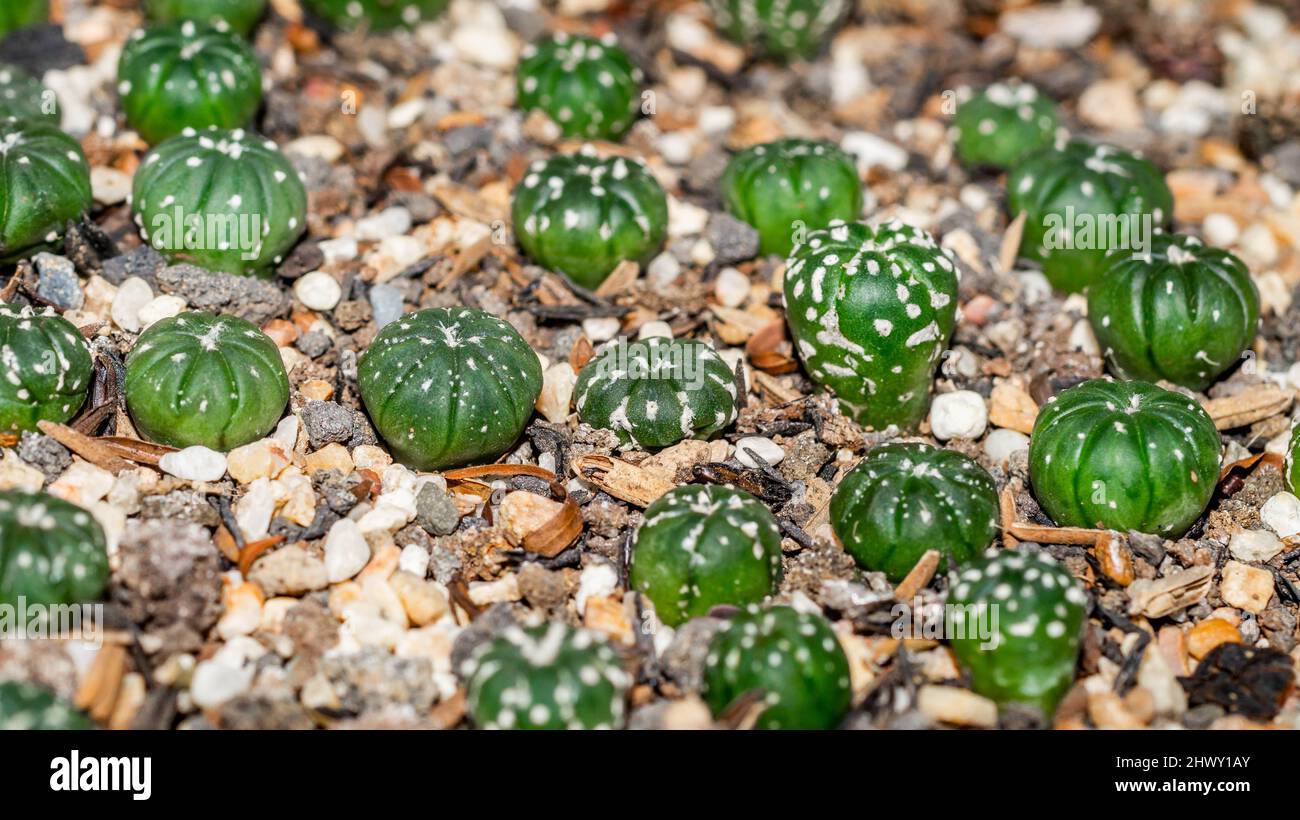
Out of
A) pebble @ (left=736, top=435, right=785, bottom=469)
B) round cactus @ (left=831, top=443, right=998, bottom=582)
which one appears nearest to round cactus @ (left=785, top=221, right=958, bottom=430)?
pebble @ (left=736, top=435, right=785, bottom=469)

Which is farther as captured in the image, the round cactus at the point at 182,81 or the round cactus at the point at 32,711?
the round cactus at the point at 182,81

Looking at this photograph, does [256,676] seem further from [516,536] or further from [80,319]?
[80,319]

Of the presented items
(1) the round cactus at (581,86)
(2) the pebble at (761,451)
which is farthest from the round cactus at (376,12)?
(2) the pebble at (761,451)

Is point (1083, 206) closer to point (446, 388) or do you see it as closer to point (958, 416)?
point (958, 416)

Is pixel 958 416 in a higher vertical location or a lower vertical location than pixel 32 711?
higher

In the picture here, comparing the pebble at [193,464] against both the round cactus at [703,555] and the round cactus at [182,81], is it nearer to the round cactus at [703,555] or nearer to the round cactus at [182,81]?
the round cactus at [703,555]

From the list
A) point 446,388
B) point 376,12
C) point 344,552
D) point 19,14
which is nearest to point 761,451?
point 446,388

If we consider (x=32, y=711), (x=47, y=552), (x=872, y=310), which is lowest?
(x=32, y=711)
